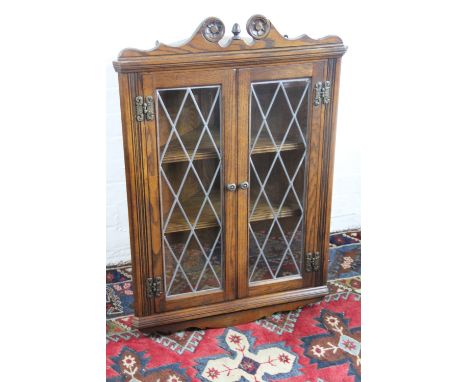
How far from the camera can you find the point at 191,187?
178 centimetres

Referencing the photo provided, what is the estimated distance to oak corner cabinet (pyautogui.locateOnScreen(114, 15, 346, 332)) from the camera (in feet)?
5.36

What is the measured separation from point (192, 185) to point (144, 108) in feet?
1.00

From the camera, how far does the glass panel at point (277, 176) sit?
1.75 m

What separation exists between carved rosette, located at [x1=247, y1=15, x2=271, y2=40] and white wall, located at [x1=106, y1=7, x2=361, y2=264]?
485 millimetres

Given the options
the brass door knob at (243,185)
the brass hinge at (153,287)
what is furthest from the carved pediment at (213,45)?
the brass hinge at (153,287)

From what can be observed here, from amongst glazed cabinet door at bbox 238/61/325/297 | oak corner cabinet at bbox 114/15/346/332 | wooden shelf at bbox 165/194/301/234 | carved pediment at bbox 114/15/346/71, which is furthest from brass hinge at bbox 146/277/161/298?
carved pediment at bbox 114/15/346/71

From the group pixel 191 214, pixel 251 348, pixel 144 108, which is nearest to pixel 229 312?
pixel 251 348

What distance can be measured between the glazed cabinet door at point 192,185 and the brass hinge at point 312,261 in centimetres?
28

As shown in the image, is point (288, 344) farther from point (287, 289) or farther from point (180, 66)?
point (180, 66)

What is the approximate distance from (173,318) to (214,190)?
19.0 inches

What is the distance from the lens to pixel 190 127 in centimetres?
171

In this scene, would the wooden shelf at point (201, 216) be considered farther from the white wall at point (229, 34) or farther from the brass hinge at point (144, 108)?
the white wall at point (229, 34)

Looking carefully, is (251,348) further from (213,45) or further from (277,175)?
(213,45)
